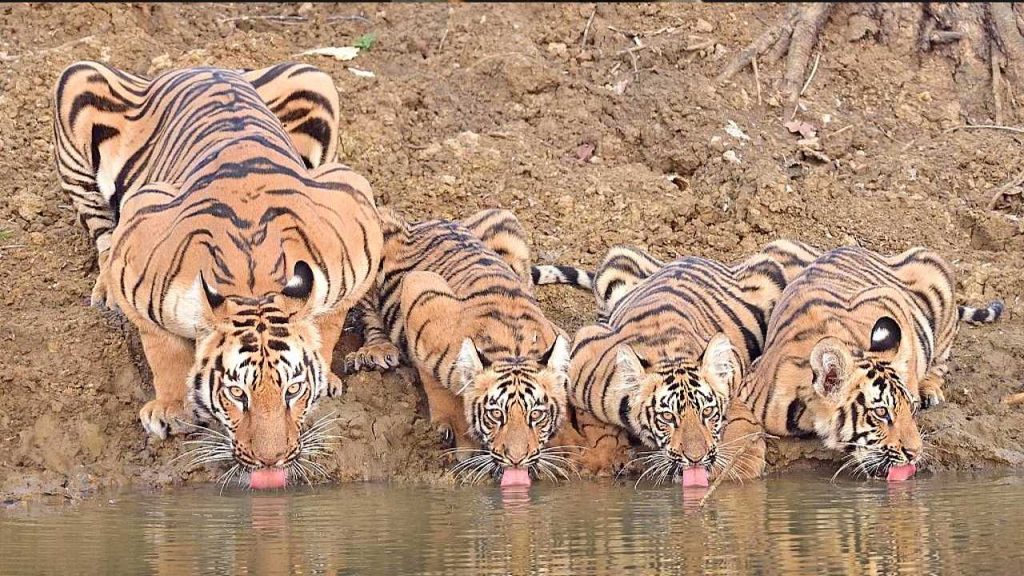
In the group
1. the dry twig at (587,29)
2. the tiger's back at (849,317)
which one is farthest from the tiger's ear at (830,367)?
the dry twig at (587,29)

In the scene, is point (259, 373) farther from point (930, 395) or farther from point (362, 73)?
point (362, 73)

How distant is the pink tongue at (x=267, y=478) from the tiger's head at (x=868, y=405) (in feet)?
9.03

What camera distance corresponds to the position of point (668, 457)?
27.7 ft

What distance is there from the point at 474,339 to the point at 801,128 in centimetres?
433

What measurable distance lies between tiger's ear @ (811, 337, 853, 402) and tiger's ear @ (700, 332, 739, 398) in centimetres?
45

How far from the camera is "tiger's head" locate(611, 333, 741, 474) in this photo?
8.38 metres

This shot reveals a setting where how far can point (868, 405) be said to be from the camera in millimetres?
8680

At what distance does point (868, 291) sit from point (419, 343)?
251 centimetres

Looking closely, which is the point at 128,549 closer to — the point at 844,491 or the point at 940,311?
the point at 844,491

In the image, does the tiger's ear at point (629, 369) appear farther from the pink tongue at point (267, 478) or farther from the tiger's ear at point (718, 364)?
the pink tongue at point (267, 478)

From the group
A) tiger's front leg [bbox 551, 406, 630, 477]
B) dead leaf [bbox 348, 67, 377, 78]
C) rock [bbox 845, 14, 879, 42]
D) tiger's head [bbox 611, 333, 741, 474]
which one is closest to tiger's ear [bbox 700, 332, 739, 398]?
tiger's head [bbox 611, 333, 741, 474]

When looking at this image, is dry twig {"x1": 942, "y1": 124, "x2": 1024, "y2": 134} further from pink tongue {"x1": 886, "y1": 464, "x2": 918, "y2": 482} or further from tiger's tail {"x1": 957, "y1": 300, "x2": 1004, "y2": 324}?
pink tongue {"x1": 886, "y1": 464, "x2": 918, "y2": 482}

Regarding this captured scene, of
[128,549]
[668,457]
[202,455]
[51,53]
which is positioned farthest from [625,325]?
[51,53]

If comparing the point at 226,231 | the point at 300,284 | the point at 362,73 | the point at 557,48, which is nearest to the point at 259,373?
the point at 300,284
